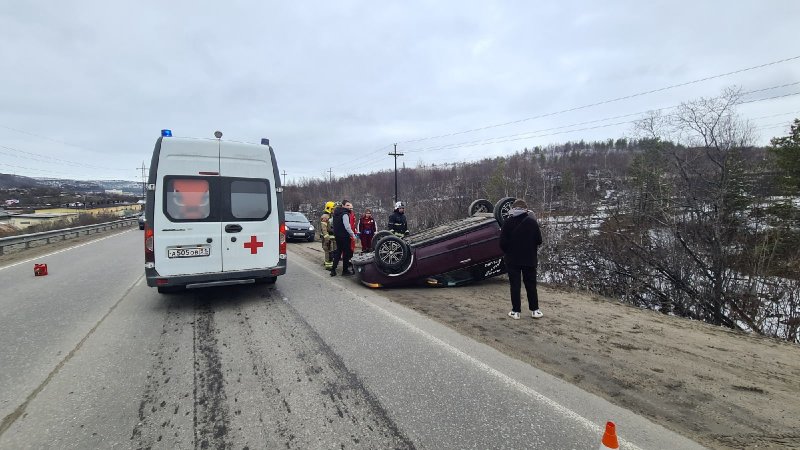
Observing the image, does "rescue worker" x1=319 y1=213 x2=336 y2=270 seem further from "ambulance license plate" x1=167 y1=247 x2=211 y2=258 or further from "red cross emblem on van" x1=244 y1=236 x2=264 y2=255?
"ambulance license plate" x1=167 y1=247 x2=211 y2=258

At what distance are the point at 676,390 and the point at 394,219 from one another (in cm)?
692

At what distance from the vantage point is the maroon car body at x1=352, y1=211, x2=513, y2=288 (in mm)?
7582

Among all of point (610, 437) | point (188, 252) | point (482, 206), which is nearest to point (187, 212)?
point (188, 252)

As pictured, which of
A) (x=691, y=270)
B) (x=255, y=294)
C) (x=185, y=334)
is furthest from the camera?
(x=691, y=270)

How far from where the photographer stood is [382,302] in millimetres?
6438

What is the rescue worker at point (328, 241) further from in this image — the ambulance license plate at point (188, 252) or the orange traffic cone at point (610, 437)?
the orange traffic cone at point (610, 437)

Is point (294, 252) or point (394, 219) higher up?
point (394, 219)

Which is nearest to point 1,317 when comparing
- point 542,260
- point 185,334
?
point 185,334

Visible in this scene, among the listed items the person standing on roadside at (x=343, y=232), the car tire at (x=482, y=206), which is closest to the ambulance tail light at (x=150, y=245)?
the person standing on roadside at (x=343, y=232)

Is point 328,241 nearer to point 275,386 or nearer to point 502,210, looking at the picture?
point 502,210

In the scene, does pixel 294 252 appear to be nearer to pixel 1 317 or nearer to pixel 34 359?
pixel 1 317

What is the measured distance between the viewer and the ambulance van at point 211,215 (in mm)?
5742

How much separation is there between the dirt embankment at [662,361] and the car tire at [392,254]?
3.45 feet

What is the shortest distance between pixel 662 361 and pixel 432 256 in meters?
4.26
